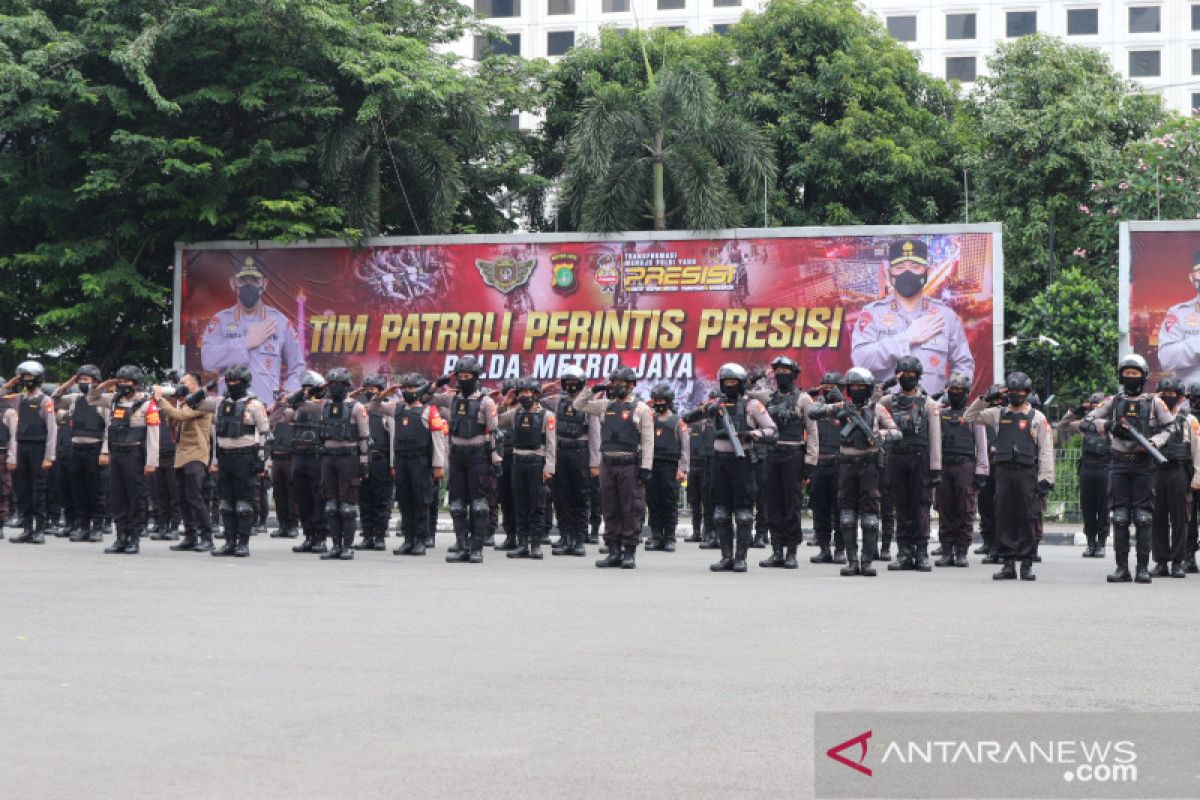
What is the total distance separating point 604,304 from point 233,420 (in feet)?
52.3

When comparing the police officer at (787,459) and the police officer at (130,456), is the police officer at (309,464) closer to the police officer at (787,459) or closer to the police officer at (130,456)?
the police officer at (130,456)

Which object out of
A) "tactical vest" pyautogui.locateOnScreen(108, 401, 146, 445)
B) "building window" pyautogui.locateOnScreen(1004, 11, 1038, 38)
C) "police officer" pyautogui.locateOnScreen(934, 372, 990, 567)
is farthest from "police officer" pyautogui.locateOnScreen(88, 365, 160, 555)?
"building window" pyautogui.locateOnScreen(1004, 11, 1038, 38)

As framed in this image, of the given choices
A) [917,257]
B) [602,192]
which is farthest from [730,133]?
[917,257]

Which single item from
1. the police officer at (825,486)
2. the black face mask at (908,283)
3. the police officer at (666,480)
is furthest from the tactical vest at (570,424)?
the black face mask at (908,283)

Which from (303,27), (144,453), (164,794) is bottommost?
(164,794)

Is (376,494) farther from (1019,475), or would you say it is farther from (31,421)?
(1019,475)

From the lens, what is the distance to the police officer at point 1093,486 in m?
19.7

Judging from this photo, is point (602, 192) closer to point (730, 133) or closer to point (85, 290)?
point (730, 133)

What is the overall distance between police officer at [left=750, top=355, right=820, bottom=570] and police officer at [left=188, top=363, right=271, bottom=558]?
5502 mm

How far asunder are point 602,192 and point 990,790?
2894cm

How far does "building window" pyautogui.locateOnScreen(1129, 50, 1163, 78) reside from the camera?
2940 inches

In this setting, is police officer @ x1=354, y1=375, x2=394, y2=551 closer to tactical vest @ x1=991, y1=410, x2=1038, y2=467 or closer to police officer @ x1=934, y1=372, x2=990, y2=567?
police officer @ x1=934, y1=372, x2=990, y2=567

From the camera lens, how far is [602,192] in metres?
35.0

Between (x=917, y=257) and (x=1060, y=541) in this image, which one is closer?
(x=1060, y=541)
